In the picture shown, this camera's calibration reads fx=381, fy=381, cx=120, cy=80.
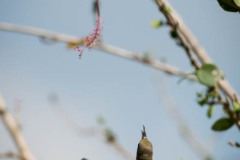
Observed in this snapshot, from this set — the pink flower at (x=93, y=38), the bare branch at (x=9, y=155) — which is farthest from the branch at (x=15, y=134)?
the pink flower at (x=93, y=38)

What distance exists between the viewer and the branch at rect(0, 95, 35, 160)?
1.93 metres

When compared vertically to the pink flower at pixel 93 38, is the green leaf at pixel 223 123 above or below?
below

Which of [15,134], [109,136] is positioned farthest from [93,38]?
[109,136]

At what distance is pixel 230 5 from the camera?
1021 millimetres

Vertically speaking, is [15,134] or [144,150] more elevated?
[15,134]

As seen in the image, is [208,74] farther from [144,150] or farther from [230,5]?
[144,150]

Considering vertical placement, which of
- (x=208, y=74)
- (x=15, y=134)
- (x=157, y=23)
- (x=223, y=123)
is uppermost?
(x=157, y=23)

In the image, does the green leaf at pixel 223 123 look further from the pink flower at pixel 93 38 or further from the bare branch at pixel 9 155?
the bare branch at pixel 9 155

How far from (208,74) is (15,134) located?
1.12 metres

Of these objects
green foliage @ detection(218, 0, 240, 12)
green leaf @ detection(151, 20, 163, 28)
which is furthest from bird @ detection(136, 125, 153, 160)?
green leaf @ detection(151, 20, 163, 28)

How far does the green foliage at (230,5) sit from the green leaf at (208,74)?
1.24ft

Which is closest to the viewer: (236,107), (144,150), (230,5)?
(144,150)

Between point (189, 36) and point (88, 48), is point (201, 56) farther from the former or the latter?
point (88, 48)

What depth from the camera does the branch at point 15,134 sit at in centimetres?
193
